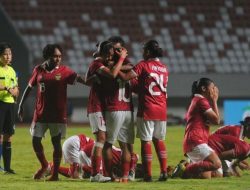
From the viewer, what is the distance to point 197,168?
35.5 feet

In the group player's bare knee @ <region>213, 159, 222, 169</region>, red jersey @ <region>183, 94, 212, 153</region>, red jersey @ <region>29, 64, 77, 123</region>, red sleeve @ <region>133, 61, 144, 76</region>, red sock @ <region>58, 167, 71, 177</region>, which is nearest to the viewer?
red sleeve @ <region>133, 61, 144, 76</region>

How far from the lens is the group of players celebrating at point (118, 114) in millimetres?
10156

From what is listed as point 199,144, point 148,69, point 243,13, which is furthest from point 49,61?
point 243,13

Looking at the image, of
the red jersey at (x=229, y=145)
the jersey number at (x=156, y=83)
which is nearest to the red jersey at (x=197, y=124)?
the red jersey at (x=229, y=145)

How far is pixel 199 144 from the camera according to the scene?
1086cm

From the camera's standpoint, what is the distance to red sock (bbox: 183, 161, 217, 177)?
10.8 metres

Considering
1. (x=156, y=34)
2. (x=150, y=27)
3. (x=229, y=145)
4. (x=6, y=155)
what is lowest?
(x=6, y=155)

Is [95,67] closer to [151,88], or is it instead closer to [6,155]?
[151,88]

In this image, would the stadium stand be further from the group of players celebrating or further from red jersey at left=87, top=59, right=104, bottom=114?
red jersey at left=87, top=59, right=104, bottom=114

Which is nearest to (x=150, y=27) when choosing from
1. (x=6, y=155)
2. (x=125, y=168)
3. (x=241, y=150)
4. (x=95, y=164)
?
(x=6, y=155)

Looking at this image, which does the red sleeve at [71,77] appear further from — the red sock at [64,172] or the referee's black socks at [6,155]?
the referee's black socks at [6,155]

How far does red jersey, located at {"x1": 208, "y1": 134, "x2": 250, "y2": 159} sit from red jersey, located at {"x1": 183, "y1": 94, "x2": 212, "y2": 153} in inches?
16.3

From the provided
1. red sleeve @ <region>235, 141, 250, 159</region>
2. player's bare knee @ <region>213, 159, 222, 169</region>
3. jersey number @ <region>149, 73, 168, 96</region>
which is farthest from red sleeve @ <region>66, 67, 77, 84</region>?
red sleeve @ <region>235, 141, 250, 159</region>

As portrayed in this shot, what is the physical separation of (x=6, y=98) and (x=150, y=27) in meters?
21.3
